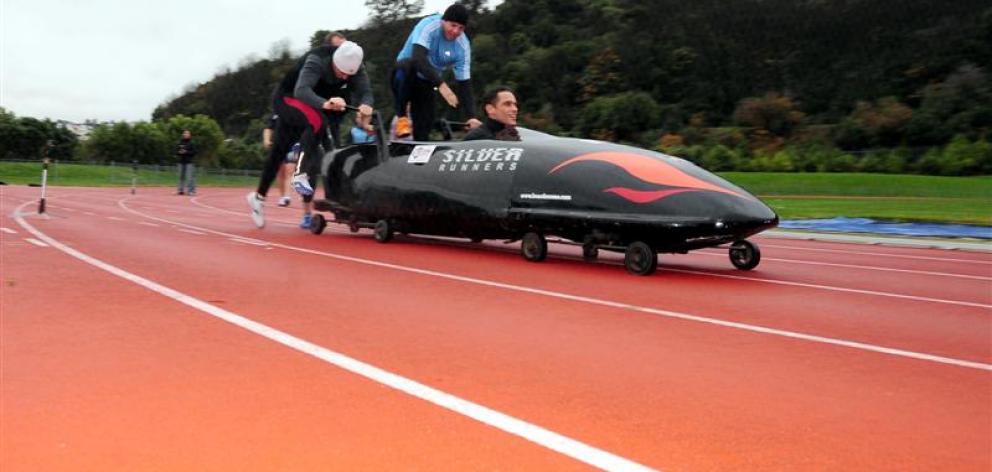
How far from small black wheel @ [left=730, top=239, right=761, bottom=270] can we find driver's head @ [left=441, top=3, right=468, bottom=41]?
4.39 metres

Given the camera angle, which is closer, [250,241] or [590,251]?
[590,251]

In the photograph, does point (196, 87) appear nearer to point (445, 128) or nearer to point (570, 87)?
point (570, 87)

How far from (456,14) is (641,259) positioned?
14.4 feet

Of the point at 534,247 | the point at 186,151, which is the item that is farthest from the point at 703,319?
the point at 186,151

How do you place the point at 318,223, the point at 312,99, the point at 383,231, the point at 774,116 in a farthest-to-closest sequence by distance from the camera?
the point at 774,116
the point at 318,223
the point at 383,231
the point at 312,99

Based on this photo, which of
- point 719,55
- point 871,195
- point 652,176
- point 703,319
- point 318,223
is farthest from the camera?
point 719,55

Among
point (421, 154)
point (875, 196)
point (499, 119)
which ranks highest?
point (875, 196)

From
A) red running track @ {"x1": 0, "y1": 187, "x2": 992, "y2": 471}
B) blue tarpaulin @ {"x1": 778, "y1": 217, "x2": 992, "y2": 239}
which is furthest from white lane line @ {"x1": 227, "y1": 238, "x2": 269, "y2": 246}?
blue tarpaulin @ {"x1": 778, "y1": 217, "x2": 992, "y2": 239}

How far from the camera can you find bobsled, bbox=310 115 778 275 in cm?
696

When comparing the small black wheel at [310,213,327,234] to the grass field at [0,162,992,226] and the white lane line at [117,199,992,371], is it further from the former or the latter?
the grass field at [0,162,992,226]

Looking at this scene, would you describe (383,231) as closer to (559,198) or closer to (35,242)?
(559,198)

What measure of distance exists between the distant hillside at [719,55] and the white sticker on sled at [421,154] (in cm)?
4429

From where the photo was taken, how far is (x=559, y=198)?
25.3 feet

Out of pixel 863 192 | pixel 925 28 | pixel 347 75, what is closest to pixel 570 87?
pixel 925 28
